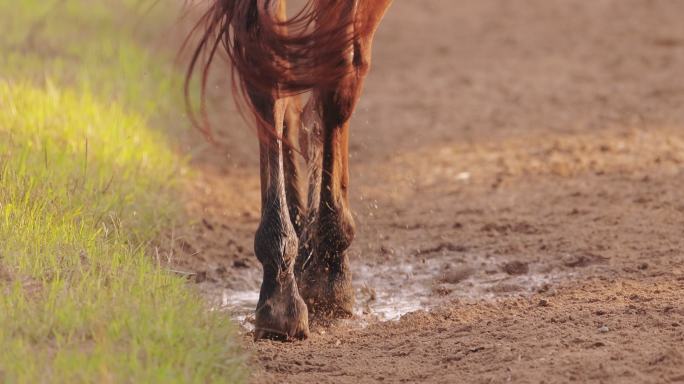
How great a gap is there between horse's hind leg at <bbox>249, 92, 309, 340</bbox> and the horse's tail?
0.20 metres

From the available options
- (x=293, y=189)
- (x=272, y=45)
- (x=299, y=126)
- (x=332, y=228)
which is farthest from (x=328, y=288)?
(x=272, y=45)

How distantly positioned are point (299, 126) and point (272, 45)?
995 mm

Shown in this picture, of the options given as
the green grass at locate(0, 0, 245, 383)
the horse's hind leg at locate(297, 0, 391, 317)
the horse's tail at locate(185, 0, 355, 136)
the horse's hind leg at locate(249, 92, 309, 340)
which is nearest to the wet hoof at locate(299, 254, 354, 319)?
the horse's hind leg at locate(297, 0, 391, 317)

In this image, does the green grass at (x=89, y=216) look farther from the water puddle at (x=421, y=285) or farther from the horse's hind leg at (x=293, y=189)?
the horse's hind leg at (x=293, y=189)

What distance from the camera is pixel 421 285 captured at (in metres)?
5.01

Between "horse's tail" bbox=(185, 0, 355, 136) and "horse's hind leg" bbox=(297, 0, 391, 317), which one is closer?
"horse's tail" bbox=(185, 0, 355, 136)

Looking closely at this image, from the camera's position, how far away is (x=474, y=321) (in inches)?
169

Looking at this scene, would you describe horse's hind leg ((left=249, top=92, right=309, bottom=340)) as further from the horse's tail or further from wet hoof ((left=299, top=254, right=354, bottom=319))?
wet hoof ((left=299, top=254, right=354, bottom=319))

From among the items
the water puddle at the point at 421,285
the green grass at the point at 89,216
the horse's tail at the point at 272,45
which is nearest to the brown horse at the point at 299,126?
the horse's tail at the point at 272,45

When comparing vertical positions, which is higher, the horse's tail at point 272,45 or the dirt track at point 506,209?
the horse's tail at point 272,45

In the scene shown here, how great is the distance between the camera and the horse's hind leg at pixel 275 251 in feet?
13.9

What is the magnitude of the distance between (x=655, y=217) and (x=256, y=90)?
2.18 meters

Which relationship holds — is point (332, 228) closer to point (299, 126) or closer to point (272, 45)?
point (299, 126)

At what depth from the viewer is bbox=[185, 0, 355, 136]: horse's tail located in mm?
3986
